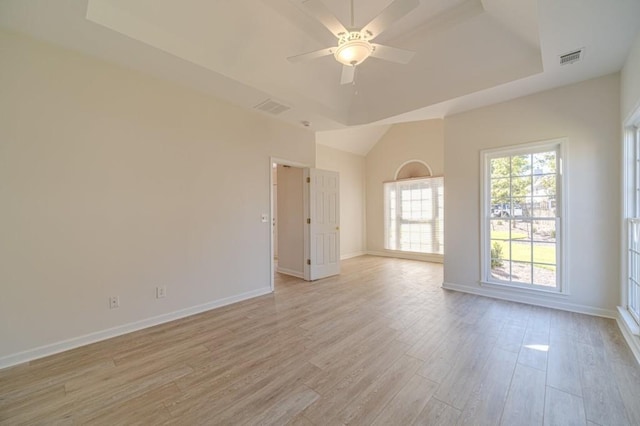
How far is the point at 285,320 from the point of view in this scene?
313cm

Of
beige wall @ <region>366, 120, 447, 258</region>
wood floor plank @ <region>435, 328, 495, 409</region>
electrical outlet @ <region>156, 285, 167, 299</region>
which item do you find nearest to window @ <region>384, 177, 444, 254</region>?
beige wall @ <region>366, 120, 447, 258</region>

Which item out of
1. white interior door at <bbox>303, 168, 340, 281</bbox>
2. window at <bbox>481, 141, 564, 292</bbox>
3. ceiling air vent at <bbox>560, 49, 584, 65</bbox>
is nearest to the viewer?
ceiling air vent at <bbox>560, 49, 584, 65</bbox>

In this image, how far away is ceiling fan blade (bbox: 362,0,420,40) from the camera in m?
1.82

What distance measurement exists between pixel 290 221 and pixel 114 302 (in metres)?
3.12

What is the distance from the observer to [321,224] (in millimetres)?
5074

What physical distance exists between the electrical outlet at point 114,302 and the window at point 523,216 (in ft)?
15.8

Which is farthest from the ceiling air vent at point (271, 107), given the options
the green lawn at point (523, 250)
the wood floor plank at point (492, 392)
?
the wood floor plank at point (492, 392)

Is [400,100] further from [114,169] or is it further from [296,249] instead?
[114,169]

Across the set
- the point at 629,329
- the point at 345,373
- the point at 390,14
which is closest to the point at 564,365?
the point at 629,329

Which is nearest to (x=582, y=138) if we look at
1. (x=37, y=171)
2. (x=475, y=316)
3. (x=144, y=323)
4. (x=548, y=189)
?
(x=548, y=189)

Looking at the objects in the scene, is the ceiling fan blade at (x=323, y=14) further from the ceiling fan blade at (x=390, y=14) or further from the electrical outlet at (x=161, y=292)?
the electrical outlet at (x=161, y=292)

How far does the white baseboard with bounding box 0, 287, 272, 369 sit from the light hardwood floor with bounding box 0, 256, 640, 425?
0.29 feet

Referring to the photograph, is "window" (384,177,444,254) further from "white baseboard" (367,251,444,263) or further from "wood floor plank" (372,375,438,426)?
"wood floor plank" (372,375,438,426)

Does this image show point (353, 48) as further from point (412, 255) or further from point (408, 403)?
point (412, 255)
